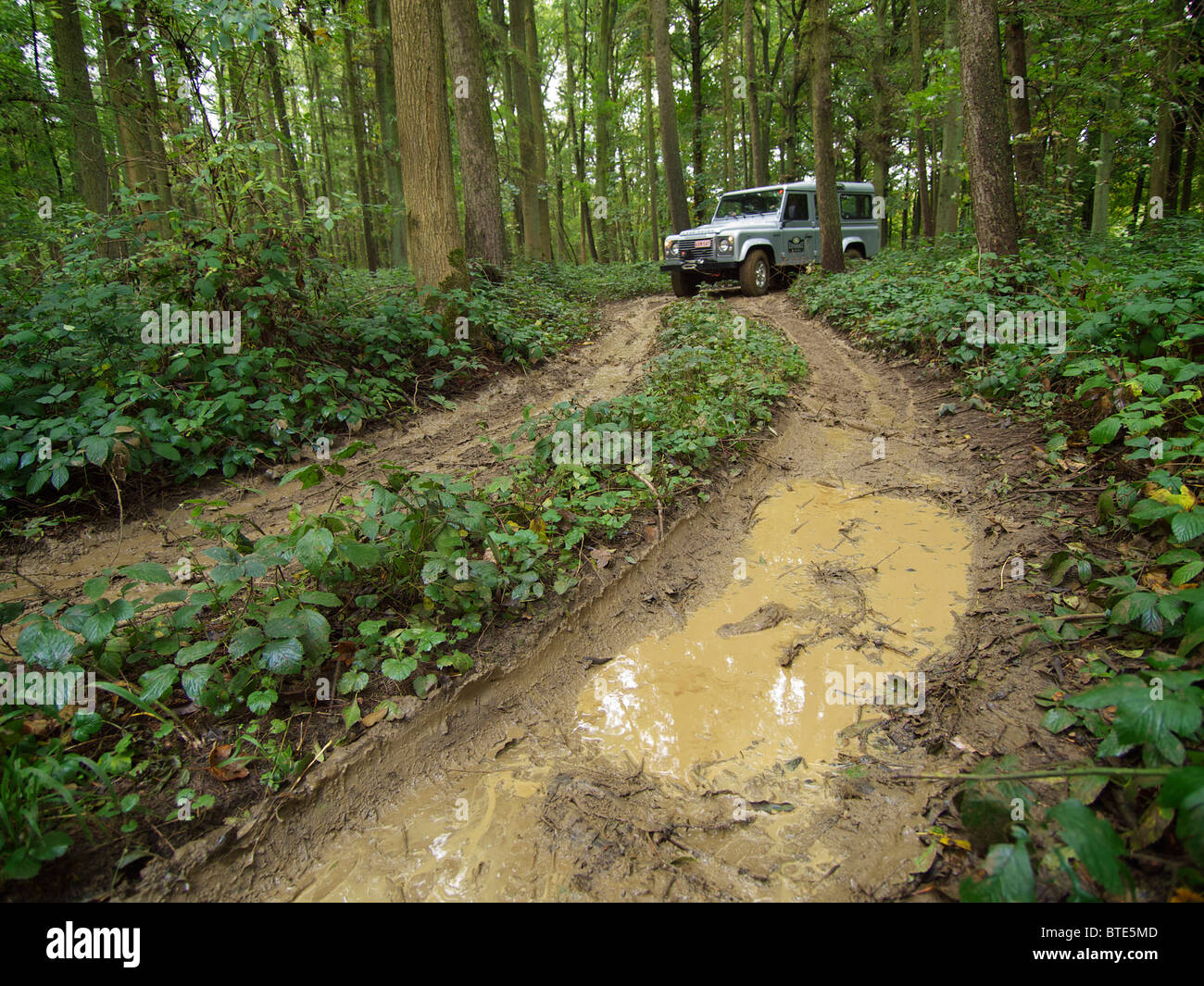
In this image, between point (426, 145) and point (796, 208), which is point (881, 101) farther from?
point (426, 145)

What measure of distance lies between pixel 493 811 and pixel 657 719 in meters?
0.89

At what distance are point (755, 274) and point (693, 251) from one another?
1.43 m

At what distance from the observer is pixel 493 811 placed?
8.05 ft

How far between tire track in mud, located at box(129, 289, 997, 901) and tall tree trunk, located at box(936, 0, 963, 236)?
12.7 m

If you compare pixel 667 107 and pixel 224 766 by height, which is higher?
pixel 667 107

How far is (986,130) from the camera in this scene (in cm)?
733

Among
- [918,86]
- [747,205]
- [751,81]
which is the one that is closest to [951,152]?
[918,86]

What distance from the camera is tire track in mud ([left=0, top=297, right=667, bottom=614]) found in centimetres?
438

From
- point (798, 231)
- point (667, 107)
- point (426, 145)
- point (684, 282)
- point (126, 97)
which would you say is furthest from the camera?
→ point (667, 107)

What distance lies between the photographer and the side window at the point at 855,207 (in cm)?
1484

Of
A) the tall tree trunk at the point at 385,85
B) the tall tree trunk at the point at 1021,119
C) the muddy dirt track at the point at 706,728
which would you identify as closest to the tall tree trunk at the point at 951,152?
the tall tree trunk at the point at 1021,119

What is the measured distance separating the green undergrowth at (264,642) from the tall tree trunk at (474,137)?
7725 mm

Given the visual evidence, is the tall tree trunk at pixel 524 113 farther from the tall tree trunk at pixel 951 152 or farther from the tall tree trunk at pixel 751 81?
the tall tree trunk at pixel 951 152
